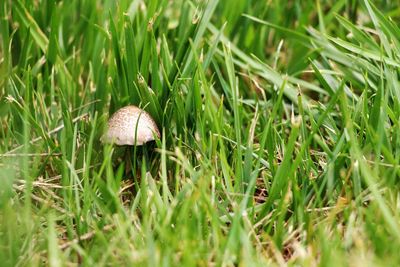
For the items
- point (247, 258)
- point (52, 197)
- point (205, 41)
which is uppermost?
point (205, 41)

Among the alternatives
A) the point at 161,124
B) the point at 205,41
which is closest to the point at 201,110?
the point at 161,124

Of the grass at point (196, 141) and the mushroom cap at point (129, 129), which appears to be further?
the mushroom cap at point (129, 129)

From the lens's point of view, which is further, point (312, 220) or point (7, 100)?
point (7, 100)

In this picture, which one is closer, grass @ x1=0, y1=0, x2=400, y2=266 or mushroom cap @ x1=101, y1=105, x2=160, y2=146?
grass @ x1=0, y1=0, x2=400, y2=266

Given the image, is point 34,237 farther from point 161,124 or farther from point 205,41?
point 205,41
